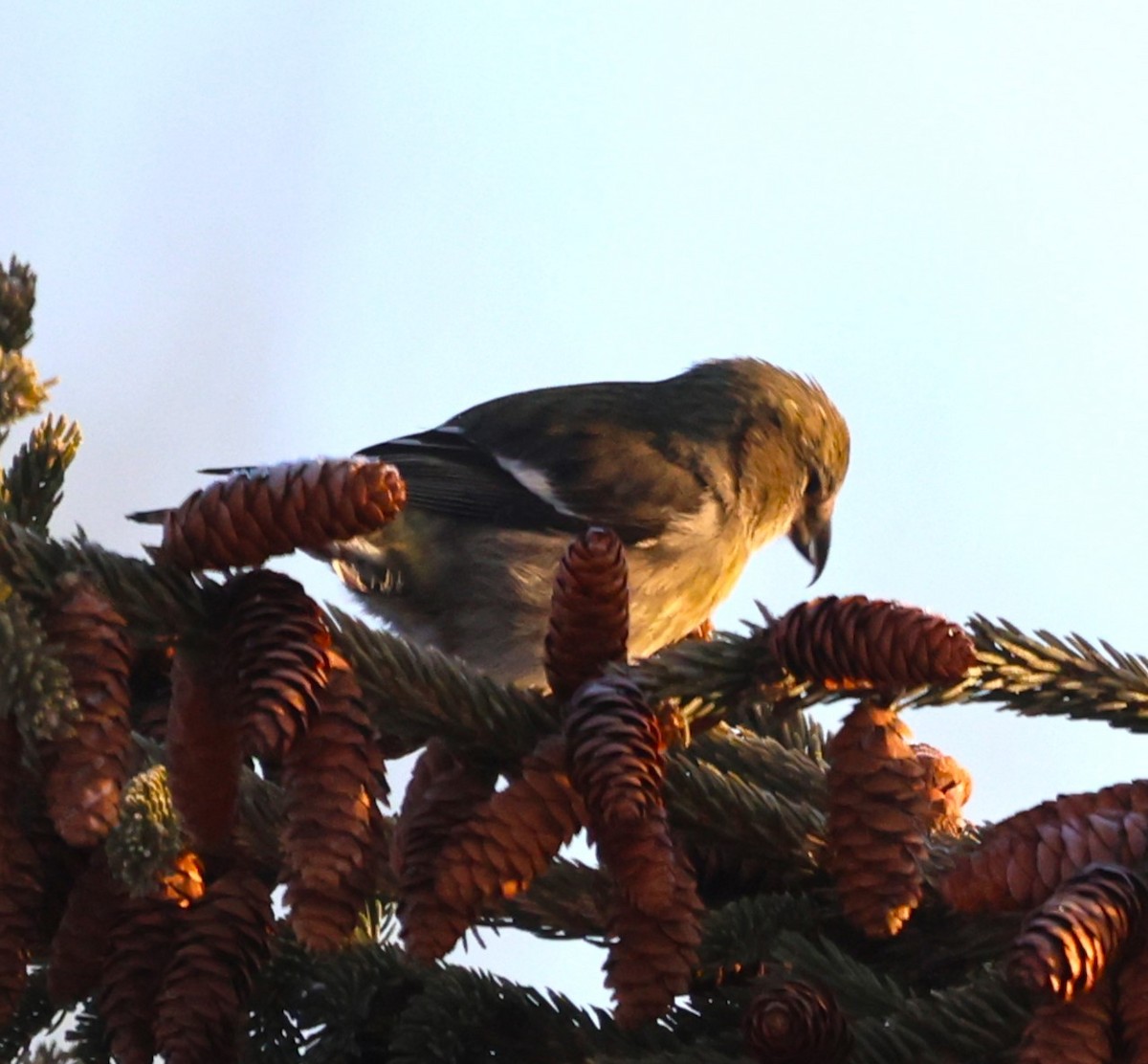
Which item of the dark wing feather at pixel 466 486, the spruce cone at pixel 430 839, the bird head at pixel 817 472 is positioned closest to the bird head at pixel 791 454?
the bird head at pixel 817 472

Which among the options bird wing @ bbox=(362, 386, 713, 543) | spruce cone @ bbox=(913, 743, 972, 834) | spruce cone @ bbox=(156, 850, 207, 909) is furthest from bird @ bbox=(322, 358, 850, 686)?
spruce cone @ bbox=(156, 850, 207, 909)

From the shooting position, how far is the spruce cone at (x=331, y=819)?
997mm

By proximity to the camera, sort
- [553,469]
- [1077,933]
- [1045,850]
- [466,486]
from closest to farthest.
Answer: [1077,933] < [1045,850] < [466,486] < [553,469]

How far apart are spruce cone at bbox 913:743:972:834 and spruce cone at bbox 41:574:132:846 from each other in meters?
0.89

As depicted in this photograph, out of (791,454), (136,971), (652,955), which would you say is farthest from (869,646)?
(791,454)

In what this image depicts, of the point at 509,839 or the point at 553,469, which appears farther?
the point at 553,469

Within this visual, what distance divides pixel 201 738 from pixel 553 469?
9.72ft

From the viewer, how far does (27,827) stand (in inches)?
49.1

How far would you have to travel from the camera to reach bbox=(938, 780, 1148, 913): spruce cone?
0.98m

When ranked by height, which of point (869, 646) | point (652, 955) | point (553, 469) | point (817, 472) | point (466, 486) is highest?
point (817, 472)

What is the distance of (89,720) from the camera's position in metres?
0.96

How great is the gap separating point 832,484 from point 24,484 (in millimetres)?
3473

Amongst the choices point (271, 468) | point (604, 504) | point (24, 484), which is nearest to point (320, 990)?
point (24, 484)

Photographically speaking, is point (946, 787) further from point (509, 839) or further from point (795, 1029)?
point (509, 839)
